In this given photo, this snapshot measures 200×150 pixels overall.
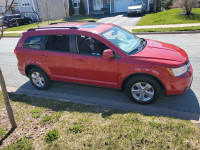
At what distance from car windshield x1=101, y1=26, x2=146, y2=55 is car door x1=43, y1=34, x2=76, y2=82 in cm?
108

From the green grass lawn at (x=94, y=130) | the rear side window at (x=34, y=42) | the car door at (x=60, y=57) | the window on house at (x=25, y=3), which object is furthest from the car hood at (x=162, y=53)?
the window on house at (x=25, y=3)

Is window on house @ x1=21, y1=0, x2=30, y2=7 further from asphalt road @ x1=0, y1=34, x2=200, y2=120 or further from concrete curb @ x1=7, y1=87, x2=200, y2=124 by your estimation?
concrete curb @ x1=7, y1=87, x2=200, y2=124

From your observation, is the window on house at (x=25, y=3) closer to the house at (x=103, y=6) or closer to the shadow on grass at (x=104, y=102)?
the house at (x=103, y=6)

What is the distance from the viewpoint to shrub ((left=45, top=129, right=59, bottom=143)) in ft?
10.7

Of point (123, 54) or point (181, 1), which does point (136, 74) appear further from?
point (181, 1)

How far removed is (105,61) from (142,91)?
1131mm

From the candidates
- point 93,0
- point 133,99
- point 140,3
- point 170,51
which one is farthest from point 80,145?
point 93,0

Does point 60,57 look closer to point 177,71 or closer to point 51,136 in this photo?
point 51,136

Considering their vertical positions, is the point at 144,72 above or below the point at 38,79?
above

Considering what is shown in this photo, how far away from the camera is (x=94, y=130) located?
3.40 m

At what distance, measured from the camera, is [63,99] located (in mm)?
4770

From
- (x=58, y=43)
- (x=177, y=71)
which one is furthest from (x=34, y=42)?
(x=177, y=71)

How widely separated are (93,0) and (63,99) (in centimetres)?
2839

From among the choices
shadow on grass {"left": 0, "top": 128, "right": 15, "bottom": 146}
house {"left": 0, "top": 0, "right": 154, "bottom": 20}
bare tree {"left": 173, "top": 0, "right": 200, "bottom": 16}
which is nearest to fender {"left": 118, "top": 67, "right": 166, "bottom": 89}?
shadow on grass {"left": 0, "top": 128, "right": 15, "bottom": 146}
